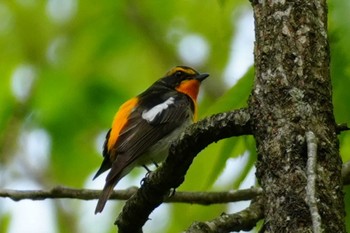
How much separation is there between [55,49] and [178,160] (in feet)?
9.34

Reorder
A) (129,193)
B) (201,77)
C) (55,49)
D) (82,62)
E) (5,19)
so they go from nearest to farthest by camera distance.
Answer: (129,193)
(82,62)
(55,49)
(5,19)
(201,77)

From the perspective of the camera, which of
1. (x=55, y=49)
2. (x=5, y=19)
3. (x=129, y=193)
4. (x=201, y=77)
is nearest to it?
(x=129, y=193)

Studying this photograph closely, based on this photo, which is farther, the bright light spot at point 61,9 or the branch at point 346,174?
the bright light spot at point 61,9

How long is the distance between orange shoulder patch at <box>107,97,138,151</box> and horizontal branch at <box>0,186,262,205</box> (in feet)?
5.12

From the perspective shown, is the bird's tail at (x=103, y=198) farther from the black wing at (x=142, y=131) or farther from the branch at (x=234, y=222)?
the branch at (x=234, y=222)

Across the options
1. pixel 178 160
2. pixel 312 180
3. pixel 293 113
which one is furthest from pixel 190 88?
pixel 312 180

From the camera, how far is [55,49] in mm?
5723

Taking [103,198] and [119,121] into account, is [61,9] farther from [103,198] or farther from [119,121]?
[103,198]

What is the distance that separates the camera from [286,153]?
104 inches

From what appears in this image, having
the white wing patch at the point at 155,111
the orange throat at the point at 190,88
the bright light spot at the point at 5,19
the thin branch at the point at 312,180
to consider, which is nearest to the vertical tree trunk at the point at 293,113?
the thin branch at the point at 312,180

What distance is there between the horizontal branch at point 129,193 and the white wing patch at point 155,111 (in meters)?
1.84

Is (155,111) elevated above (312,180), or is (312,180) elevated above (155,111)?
(312,180)

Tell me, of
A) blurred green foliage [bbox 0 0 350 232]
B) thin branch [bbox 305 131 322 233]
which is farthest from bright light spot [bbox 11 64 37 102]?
thin branch [bbox 305 131 322 233]

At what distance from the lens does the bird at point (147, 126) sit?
6164 mm
